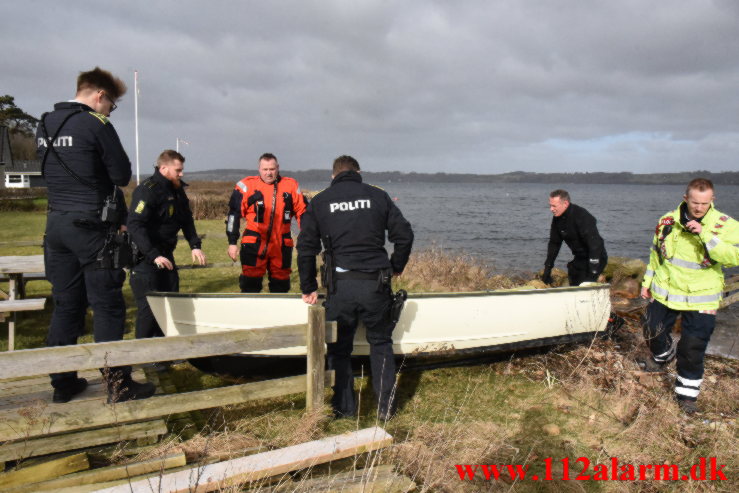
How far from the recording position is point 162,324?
4.34m

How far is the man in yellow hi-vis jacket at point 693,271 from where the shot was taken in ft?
12.2

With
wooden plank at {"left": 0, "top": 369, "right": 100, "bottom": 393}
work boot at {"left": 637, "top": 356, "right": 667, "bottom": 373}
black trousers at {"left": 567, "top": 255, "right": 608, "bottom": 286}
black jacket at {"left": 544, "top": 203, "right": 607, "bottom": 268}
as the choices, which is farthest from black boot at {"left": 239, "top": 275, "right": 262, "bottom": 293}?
work boot at {"left": 637, "top": 356, "right": 667, "bottom": 373}

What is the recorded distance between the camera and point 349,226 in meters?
3.57

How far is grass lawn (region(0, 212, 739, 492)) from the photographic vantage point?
3209mm

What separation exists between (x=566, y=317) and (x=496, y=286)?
184 inches

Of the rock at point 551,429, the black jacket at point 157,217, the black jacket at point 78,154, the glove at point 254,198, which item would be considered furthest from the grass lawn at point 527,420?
the glove at point 254,198

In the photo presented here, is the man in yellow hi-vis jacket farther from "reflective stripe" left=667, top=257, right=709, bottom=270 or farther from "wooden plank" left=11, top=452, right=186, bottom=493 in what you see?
"wooden plank" left=11, top=452, right=186, bottom=493

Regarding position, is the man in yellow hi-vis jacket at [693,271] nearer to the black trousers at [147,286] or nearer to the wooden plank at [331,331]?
the wooden plank at [331,331]

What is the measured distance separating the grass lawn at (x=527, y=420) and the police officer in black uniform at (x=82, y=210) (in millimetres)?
1034

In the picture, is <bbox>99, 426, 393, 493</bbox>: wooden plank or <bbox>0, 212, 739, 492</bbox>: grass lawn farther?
<bbox>0, 212, 739, 492</bbox>: grass lawn

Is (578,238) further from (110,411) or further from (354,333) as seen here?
(110,411)

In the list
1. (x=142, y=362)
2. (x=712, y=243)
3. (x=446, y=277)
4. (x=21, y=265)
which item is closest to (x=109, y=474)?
(x=142, y=362)

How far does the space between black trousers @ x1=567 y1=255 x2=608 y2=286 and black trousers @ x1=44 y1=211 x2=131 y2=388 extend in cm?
507

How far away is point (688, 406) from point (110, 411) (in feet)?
14.4
